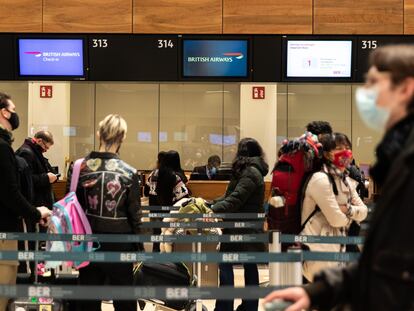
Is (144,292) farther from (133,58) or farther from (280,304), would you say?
(133,58)

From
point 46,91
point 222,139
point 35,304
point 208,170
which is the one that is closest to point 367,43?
point 208,170

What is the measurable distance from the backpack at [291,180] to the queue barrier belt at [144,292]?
1.45 metres

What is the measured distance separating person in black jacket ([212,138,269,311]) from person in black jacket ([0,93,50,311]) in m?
1.69

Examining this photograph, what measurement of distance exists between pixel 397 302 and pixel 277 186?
274 cm

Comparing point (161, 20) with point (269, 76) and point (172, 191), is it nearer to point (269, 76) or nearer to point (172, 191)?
point (269, 76)

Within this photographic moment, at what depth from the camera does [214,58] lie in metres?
7.78

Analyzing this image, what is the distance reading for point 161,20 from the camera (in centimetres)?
787

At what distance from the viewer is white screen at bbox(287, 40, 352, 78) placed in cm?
779

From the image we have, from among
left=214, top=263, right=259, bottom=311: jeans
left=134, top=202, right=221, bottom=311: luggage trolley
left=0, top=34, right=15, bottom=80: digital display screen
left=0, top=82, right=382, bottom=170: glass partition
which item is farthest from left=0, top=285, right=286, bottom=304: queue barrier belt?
left=0, top=82, right=382, bottom=170: glass partition

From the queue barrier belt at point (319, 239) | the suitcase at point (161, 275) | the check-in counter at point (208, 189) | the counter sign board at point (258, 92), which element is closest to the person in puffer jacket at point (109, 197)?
the suitcase at point (161, 275)

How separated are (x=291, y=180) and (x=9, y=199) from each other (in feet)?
6.14

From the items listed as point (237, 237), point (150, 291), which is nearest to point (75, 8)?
point (237, 237)

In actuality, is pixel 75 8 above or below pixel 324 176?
above

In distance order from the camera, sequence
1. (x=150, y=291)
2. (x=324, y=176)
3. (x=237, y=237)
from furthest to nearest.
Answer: (x=237, y=237) → (x=324, y=176) → (x=150, y=291)
